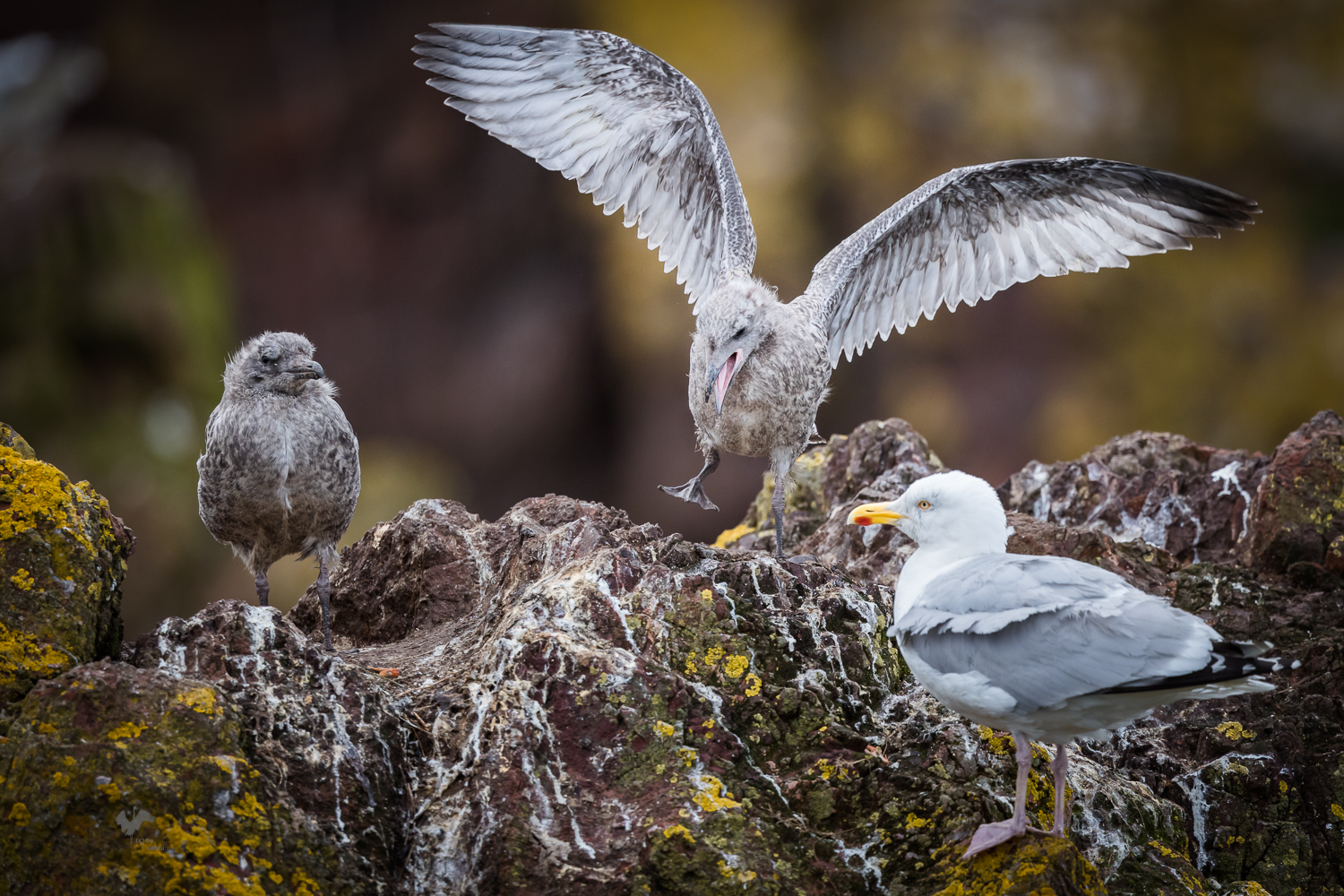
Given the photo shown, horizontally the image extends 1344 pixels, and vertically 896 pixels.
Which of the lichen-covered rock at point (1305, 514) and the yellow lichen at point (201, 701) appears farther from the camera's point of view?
the lichen-covered rock at point (1305, 514)

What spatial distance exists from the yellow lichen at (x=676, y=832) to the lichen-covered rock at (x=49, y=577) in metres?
1.82

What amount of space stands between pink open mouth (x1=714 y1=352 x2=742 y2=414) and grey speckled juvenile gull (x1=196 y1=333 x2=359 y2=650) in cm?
166

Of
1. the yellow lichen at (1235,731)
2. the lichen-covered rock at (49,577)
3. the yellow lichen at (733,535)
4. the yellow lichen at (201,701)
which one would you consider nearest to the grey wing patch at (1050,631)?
the yellow lichen at (1235,731)

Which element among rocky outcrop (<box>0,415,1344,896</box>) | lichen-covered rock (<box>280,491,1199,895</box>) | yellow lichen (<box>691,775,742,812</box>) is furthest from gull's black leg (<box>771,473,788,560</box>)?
yellow lichen (<box>691,775,742,812</box>)

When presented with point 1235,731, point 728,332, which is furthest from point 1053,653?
point 728,332

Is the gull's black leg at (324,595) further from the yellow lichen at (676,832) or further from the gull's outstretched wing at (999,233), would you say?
the gull's outstretched wing at (999,233)

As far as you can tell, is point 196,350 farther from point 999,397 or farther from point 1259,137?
point 1259,137

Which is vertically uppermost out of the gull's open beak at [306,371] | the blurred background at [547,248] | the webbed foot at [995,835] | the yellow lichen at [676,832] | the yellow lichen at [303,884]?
the blurred background at [547,248]

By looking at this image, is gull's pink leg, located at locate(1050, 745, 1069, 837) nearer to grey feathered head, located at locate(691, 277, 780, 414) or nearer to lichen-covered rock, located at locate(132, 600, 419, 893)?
lichen-covered rock, located at locate(132, 600, 419, 893)

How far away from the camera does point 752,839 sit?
11.3 ft

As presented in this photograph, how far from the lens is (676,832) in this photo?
134 inches

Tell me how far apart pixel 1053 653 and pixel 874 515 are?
849 millimetres

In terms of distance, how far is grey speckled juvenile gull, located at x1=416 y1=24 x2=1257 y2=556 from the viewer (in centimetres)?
630

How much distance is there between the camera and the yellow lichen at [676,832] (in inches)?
133
